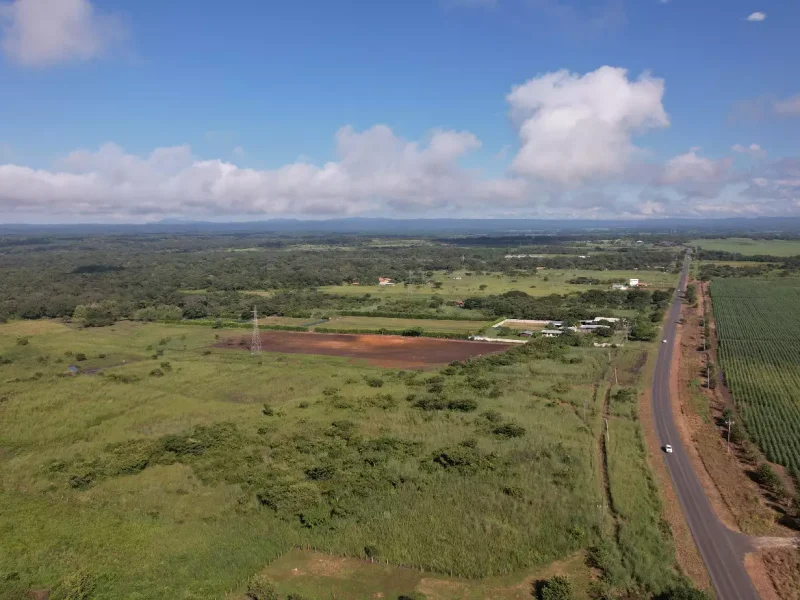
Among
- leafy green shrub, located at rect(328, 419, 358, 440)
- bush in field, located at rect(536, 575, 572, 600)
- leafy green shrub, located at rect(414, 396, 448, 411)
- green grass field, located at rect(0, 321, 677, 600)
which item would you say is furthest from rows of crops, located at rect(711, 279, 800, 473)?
leafy green shrub, located at rect(328, 419, 358, 440)

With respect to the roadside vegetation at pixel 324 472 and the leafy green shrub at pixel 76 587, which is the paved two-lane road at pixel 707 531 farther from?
the leafy green shrub at pixel 76 587

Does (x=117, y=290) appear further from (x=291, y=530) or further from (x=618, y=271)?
(x=618, y=271)

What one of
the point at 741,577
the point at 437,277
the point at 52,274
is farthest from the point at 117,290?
the point at 741,577

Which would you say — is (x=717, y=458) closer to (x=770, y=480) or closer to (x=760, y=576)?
(x=770, y=480)

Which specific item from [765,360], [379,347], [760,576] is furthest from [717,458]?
[379,347]

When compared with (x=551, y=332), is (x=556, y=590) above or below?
below

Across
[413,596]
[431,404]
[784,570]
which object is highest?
[431,404]
